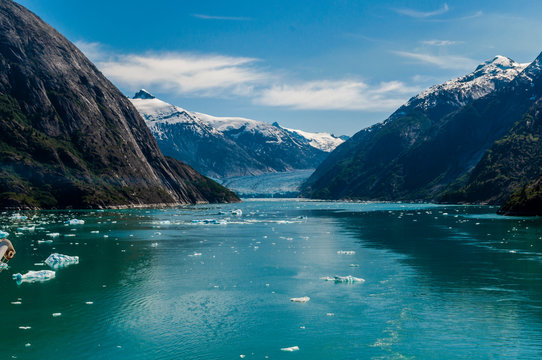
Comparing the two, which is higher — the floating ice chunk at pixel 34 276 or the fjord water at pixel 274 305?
the floating ice chunk at pixel 34 276

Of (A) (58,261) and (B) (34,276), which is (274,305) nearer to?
(B) (34,276)

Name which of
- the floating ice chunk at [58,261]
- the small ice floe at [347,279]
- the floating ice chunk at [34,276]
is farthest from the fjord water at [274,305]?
the floating ice chunk at [58,261]

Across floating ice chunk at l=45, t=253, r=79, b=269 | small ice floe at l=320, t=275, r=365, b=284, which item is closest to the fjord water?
small ice floe at l=320, t=275, r=365, b=284

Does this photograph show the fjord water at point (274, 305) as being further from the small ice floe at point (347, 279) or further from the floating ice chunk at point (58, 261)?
the floating ice chunk at point (58, 261)

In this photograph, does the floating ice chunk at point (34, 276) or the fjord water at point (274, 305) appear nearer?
the fjord water at point (274, 305)

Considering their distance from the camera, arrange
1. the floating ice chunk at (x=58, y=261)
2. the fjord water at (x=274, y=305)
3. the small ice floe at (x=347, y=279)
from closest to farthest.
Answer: the fjord water at (x=274, y=305) < the small ice floe at (x=347, y=279) < the floating ice chunk at (x=58, y=261)

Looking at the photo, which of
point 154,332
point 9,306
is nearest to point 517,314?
point 154,332
